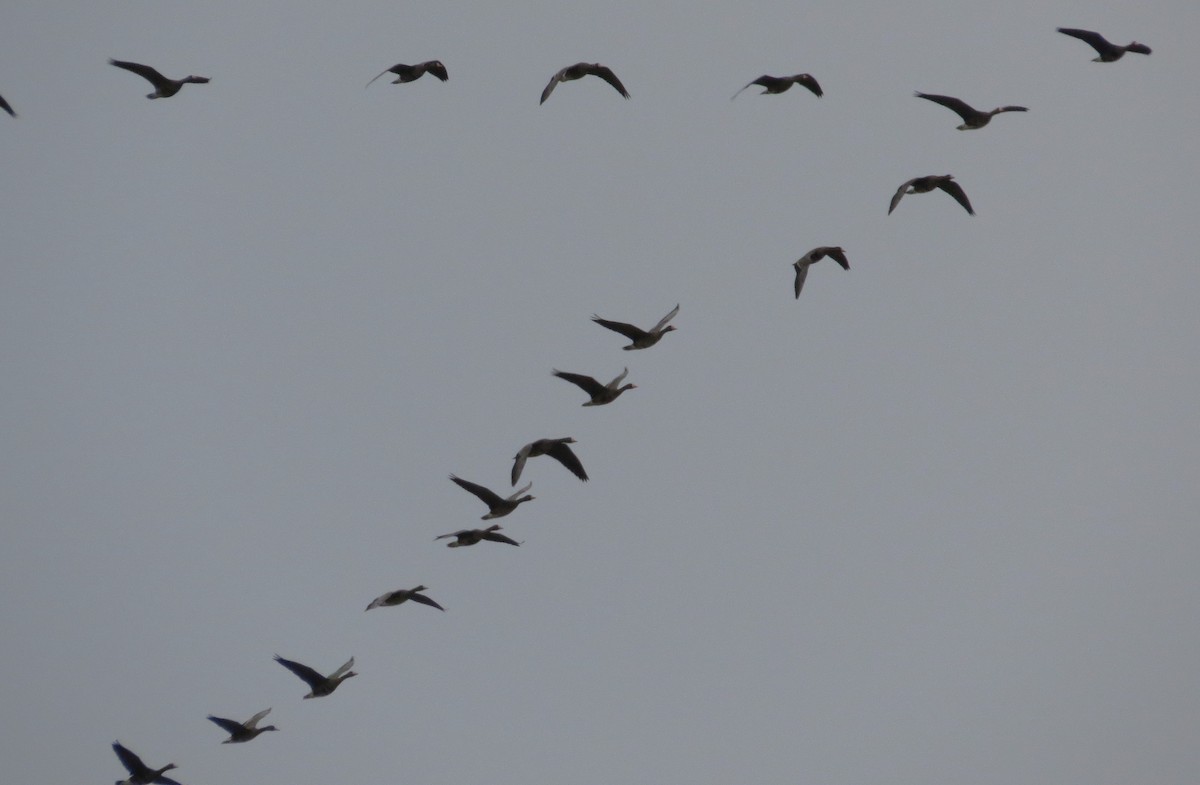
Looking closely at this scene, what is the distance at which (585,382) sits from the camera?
2572 centimetres

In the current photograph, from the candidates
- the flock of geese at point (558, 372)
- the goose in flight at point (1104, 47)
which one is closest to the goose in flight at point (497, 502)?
the flock of geese at point (558, 372)

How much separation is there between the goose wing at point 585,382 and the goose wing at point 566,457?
3.70ft

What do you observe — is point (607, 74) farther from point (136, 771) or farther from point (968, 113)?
point (136, 771)

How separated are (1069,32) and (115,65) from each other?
1889 centimetres

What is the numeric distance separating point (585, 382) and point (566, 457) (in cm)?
146

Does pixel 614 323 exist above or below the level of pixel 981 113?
below

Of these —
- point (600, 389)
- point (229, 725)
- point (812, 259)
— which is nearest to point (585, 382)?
point (600, 389)

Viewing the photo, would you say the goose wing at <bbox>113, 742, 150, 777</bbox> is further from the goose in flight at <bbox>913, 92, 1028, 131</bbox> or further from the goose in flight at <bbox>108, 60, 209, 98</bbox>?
the goose in flight at <bbox>913, 92, 1028, 131</bbox>

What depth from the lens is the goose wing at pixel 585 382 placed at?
81.7ft

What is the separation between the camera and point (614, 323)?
2466 centimetres

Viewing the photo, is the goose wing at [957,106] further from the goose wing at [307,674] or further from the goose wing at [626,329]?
the goose wing at [307,674]

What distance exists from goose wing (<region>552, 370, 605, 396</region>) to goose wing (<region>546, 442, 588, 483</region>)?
1128 mm

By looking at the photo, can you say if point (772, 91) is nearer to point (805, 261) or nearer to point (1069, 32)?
point (805, 261)

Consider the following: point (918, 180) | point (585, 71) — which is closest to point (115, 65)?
point (585, 71)
